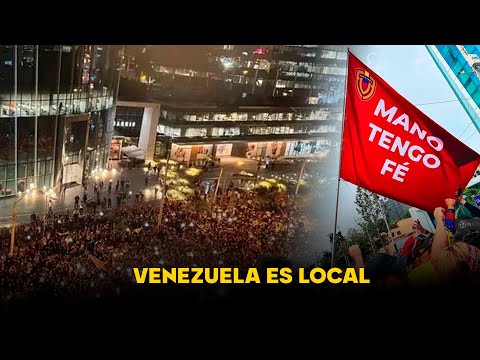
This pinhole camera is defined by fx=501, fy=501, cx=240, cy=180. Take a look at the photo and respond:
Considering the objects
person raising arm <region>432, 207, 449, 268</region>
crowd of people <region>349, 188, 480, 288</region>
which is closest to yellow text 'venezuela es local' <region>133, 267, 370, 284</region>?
crowd of people <region>349, 188, 480, 288</region>

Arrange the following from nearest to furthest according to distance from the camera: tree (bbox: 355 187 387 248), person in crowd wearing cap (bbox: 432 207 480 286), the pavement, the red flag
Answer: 1. the red flag
2. person in crowd wearing cap (bbox: 432 207 480 286)
3. the pavement
4. tree (bbox: 355 187 387 248)

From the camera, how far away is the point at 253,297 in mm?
9719

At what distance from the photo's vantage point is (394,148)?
8.24 m

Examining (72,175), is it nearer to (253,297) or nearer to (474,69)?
(253,297)

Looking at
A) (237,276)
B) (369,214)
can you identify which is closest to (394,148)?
(369,214)

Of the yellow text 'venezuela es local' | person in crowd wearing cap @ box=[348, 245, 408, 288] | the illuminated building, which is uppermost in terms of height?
the illuminated building

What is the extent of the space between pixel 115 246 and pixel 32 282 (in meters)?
1.62

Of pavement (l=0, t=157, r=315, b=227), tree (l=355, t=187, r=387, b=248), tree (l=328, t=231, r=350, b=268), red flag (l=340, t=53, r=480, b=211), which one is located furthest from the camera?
tree (l=355, t=187, r=387, b=248)

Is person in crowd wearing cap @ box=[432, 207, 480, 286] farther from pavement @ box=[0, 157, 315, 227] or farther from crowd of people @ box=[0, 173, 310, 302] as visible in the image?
pavement @ box=[0, 157, 315, 227]

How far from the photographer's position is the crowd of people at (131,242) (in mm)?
9438

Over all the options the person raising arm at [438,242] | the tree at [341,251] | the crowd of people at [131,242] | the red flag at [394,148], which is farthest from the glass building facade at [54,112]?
the person raising arm at [438,242]

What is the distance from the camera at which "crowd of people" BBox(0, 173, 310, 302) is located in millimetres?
9438

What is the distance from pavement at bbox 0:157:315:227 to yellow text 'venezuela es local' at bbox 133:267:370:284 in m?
1.62
